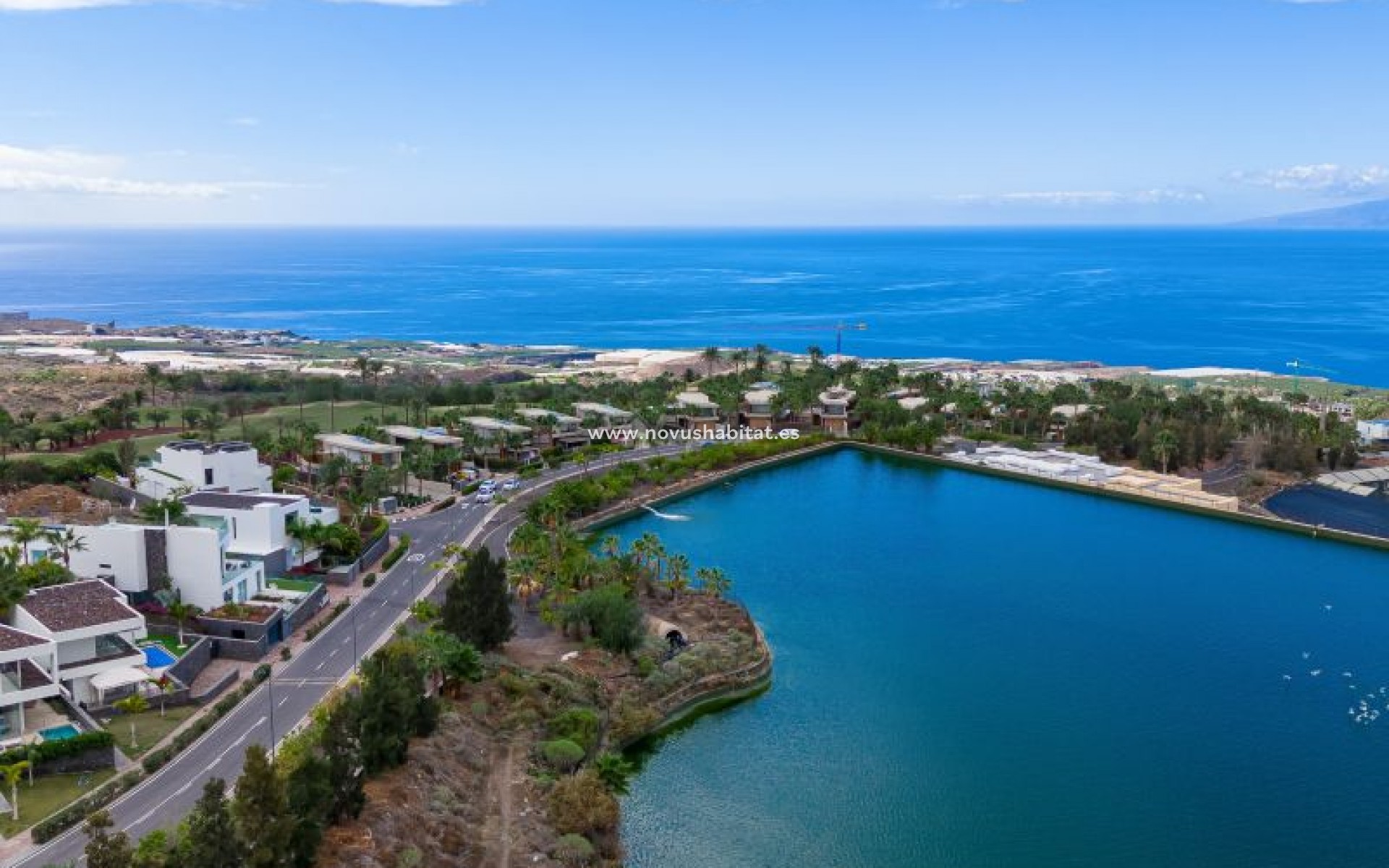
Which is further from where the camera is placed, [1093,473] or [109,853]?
[1093,473]

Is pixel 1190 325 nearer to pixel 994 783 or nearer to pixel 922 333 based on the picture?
pixel 922 333

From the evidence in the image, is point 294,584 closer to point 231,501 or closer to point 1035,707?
point 231,501

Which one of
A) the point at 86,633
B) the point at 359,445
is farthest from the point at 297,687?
the point at 359,445

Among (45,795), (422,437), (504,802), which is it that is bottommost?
(504,802)

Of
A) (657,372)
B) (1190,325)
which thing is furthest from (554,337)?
(1190,325)

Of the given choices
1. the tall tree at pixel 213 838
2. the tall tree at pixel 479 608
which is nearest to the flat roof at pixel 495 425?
the tall tree at pixel 479 608

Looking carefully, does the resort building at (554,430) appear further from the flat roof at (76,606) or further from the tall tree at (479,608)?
the flat roof at (76,606)

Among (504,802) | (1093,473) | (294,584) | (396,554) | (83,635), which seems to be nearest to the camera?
(504,802)
